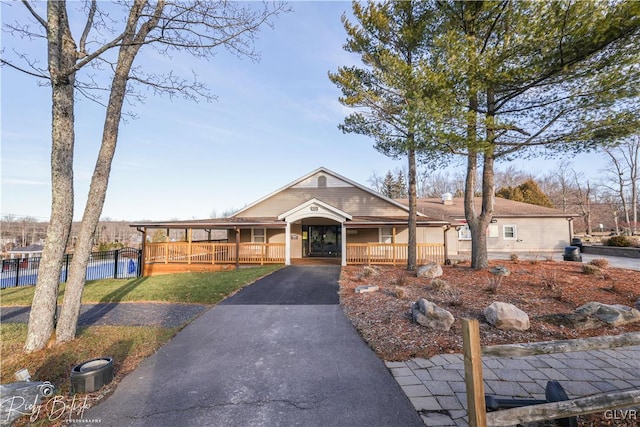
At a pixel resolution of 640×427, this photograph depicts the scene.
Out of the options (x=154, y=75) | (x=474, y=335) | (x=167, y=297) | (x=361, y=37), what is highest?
(x=361, y=37)

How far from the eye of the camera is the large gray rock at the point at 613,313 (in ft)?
16.5

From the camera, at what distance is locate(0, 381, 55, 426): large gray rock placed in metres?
2.85

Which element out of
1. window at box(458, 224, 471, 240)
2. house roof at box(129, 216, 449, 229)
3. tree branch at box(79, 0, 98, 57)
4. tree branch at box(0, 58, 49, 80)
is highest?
tree branch at box(79, 0, 98, 57)

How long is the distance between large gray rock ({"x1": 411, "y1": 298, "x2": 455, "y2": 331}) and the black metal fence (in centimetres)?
1449

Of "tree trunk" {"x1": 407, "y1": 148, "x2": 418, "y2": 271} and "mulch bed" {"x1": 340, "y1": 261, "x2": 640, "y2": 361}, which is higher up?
"tree trunk" {"x1": 407, "y1": 148, "x2": 418, "y2": 271}

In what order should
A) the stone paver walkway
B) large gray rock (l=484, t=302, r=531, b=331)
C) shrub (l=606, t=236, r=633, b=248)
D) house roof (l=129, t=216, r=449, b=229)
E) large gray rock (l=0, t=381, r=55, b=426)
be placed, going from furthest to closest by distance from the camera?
1. shrub (l=606, t=236, r=633, b=248)
2. house roof (l=129, t=216, r=449, b=229)
3. large gray rock (l=484, t=302, r=531, b=331)
4. the stone paver walkway
5. large gray rock (l=0, t=381, r=55, b=426)

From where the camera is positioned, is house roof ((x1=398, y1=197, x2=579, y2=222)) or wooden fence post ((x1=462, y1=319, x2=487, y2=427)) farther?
house roof ((x1=398, y1=197, x2=579, y2=222))

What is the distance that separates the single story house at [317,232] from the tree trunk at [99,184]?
30.0 feet

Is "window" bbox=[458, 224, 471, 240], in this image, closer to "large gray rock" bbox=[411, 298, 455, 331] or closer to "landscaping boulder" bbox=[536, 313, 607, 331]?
"landscaping boulder" bbox=[536, 313, 607, 331]

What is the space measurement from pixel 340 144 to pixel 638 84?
524 inches

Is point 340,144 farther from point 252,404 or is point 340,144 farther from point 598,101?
point 252,404

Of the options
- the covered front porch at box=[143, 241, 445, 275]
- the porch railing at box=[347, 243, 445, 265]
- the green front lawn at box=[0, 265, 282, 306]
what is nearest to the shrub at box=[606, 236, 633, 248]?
the porch railing at box=[347, 243, 445, 265]

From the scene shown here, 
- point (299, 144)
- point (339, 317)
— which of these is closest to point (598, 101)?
point (339, 317)

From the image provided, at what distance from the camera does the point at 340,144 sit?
18328 millimetres
